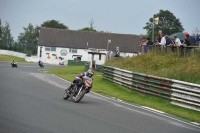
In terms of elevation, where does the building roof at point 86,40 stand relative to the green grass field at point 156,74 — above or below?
above

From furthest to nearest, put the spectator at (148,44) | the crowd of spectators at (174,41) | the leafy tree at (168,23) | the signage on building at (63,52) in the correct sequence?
the leafy tree at (168,23)
the signage on building at (63,52)
the spectator at (148,44)
the crowd of spectators at (174,41)

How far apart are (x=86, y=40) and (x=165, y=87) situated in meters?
79.1

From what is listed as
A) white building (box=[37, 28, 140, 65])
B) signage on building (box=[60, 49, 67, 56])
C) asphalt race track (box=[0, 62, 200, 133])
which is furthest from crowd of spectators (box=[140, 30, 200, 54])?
signage on building (box=[60, 49, 67, 56])

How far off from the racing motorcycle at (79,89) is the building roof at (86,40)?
79.3m

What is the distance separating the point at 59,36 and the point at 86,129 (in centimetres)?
8903

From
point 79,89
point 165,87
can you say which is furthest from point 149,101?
point 79,89

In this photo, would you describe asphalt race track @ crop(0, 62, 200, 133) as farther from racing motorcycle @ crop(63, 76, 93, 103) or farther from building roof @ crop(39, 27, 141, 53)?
building roof @ crop(39, 27, 141, 53)

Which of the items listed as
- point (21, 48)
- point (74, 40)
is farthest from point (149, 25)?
point (21, 48)

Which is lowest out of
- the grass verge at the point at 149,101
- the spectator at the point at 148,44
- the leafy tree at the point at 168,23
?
the grass verge at the point at 149,101

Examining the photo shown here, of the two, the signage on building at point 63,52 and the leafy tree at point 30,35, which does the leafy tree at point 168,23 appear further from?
the leafy tree at point 30,35

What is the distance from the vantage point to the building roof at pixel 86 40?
95.7 m

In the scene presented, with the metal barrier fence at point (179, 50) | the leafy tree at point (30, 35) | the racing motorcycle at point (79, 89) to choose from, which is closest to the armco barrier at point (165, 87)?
the metal barrier fence at point (179, 50)

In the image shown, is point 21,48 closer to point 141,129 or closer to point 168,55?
point 168,55

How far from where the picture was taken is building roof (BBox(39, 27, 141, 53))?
314ft
